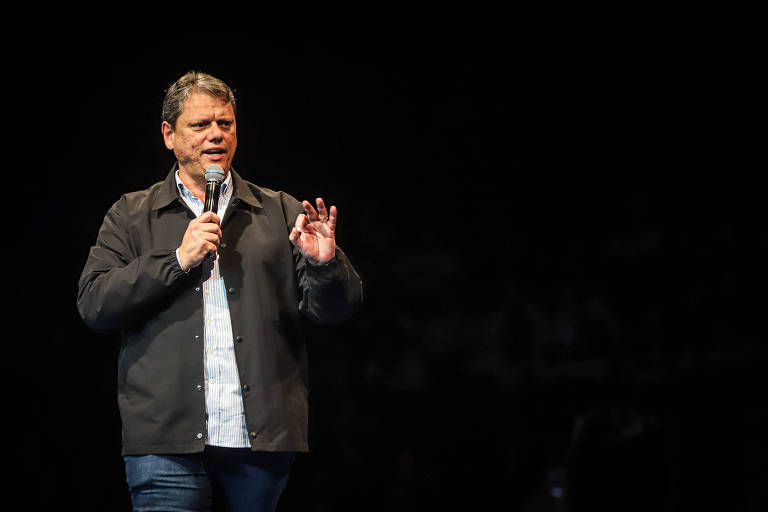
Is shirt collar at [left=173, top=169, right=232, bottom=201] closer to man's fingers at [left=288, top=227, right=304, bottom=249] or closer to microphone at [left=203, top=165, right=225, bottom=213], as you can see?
microphone at [left=203, top=165, right=225, bottom=213]

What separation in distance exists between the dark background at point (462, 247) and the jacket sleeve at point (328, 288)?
1542 millimetres

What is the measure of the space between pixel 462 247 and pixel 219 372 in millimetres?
2087

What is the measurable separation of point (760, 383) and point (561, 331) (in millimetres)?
839

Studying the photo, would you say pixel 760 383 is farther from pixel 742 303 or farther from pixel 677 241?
pixel 677 241

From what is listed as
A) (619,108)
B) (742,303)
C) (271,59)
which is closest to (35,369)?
(271,59)

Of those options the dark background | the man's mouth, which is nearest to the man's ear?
the man's mouth

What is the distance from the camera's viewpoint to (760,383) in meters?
3.84

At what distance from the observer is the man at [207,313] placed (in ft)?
6.63

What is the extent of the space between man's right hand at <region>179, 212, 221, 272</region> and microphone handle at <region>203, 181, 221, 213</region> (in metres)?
0.07

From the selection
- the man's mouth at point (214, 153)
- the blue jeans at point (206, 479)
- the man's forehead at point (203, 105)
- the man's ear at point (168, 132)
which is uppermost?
the man's forehead at point (203, 105)

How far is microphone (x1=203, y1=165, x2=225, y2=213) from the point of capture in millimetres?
2082

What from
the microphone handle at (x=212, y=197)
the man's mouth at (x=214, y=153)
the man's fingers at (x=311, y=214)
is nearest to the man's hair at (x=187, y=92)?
the man's mouth at (x=214, y=153)

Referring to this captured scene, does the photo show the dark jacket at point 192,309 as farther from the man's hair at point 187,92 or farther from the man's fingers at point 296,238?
the man's hair at point 187,92

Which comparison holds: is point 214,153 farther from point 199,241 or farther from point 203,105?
point 199,241
